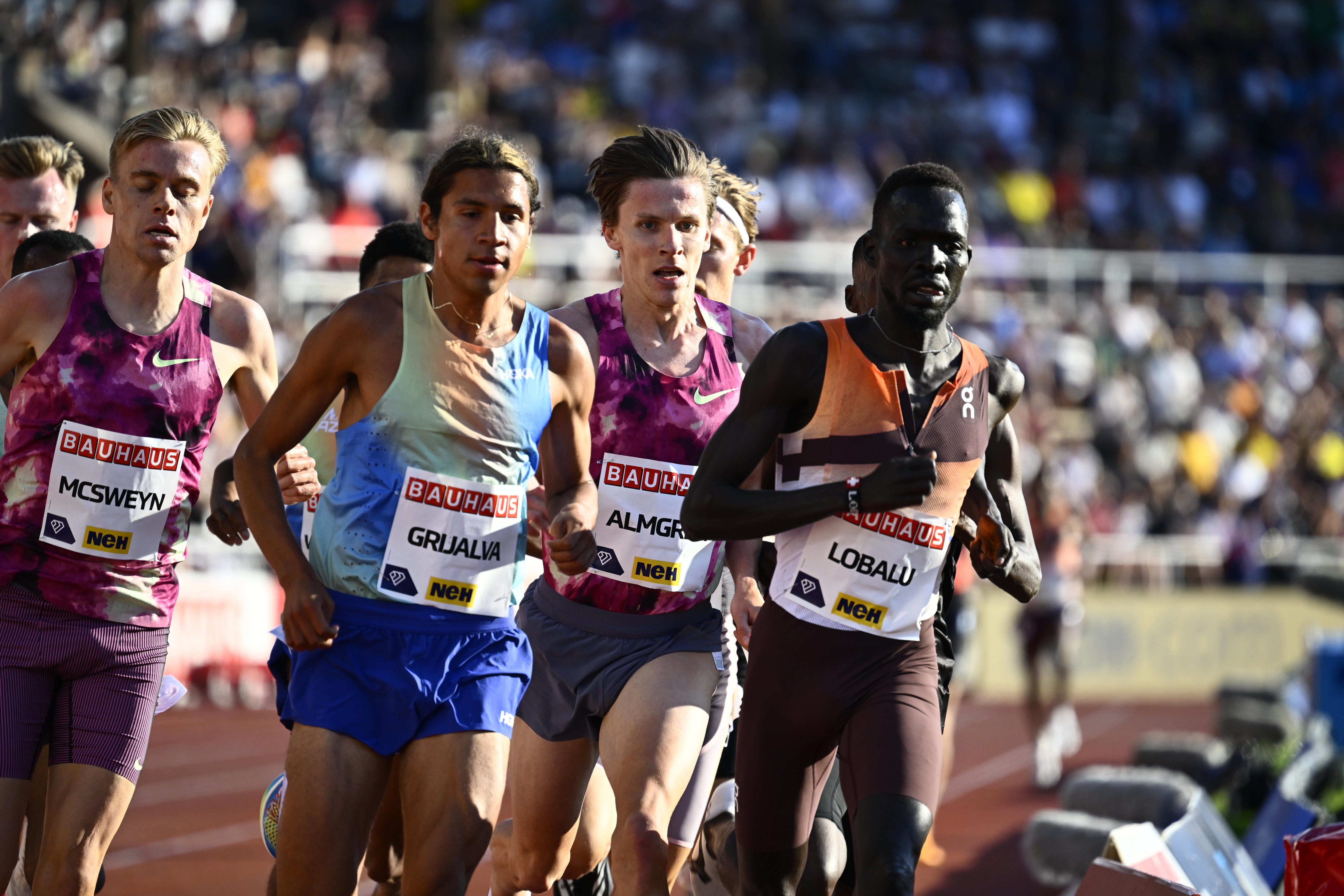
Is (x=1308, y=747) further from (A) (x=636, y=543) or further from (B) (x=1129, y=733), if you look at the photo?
→ (B) (x=1129, y=733)

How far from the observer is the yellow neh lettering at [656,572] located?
17.0 ft

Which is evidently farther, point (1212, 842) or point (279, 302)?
point (279, 302)

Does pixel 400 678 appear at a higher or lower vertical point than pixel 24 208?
lower

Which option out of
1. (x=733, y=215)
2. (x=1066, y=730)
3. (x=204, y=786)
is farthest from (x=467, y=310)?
(x=1066, y=730)

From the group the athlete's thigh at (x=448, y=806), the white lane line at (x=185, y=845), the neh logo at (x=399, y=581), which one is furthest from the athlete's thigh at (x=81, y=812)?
the white lane line at (x=185, y=845)

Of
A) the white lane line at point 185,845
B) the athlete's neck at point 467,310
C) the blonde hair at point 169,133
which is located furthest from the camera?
the white lane line at point 185,845

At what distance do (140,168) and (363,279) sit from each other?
1604mm

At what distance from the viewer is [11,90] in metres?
13.4

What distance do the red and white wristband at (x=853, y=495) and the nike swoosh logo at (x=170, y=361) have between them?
1.81 m

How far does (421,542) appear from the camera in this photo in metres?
4.23

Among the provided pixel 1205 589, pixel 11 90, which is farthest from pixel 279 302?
pixel 1205 589

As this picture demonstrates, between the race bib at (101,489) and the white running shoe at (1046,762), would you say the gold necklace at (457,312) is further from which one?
the white running shoe at (1046,762)

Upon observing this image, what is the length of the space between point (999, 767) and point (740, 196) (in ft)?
30.8

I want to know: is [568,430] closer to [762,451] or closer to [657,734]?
[762,451]
